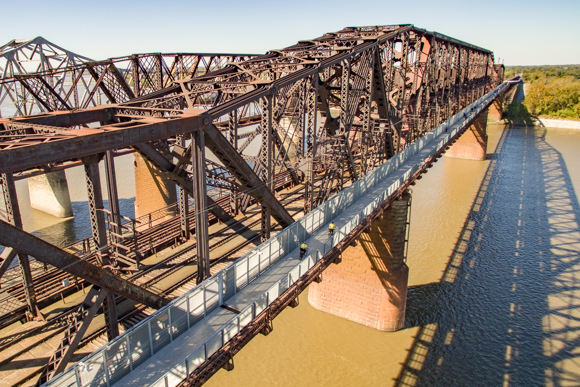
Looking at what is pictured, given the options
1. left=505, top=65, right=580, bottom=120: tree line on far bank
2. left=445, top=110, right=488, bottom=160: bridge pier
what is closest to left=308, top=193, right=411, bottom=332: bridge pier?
left=445, top=110, right=488, bottom=160: bridge pier

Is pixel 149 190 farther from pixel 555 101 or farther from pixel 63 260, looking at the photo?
pixel 555 101

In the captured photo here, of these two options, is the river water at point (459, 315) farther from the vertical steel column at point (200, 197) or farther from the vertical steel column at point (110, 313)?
the vertical steel column at point (110, 313)

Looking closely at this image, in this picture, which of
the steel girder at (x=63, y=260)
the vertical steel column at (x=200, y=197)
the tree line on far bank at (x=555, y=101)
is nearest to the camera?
the steel girder at (x=63, y=260)

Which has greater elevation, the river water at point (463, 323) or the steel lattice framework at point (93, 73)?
the steel lattice framework at point (93, 73)

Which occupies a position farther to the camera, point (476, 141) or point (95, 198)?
point (476, 141)

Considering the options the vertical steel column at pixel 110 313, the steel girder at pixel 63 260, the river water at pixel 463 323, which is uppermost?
the steel girder at pixel 63 260

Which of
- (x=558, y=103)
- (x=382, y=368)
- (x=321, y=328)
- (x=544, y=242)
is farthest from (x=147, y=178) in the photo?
(x=558, y=103)

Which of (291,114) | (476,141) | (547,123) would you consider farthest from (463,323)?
(547,123)

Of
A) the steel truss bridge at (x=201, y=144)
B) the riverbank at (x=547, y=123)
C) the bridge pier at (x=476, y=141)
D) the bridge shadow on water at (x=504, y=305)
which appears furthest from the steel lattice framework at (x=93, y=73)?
the riverbank at (x=547, y=123)
